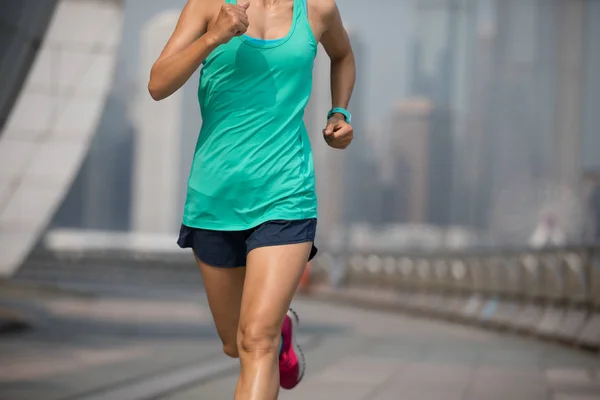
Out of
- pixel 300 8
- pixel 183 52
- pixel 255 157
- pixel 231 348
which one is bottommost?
pixel 231 348

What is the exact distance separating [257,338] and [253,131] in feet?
2.32

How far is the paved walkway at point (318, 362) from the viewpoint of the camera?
24.5 ft

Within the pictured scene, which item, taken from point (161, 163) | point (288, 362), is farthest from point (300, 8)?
point (161, 163)

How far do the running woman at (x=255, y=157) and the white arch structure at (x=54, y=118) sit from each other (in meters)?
10.2

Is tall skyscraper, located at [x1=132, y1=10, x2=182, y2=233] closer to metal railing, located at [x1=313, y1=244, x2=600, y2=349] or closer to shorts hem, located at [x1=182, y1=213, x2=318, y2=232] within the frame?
metal railing, located at [x1=313, y1=244, x2=600, y2=349]

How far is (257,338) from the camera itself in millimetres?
4059

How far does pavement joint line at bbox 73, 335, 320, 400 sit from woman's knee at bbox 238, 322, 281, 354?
9.40 feet

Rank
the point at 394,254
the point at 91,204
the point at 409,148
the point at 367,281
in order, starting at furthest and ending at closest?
the point at 409,148 < the point at 91,204 < the point at 367,281 < the point at 394,254

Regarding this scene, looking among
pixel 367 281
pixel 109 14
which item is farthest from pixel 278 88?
pixel 367 281

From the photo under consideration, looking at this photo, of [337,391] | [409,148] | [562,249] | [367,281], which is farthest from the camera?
[409,148]

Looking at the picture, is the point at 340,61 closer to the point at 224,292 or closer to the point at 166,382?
the point at 224,292

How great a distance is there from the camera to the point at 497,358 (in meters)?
10.6

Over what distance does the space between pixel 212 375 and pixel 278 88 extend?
434 centimetres

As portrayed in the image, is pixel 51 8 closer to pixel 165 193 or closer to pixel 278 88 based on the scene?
pixel 278 88
